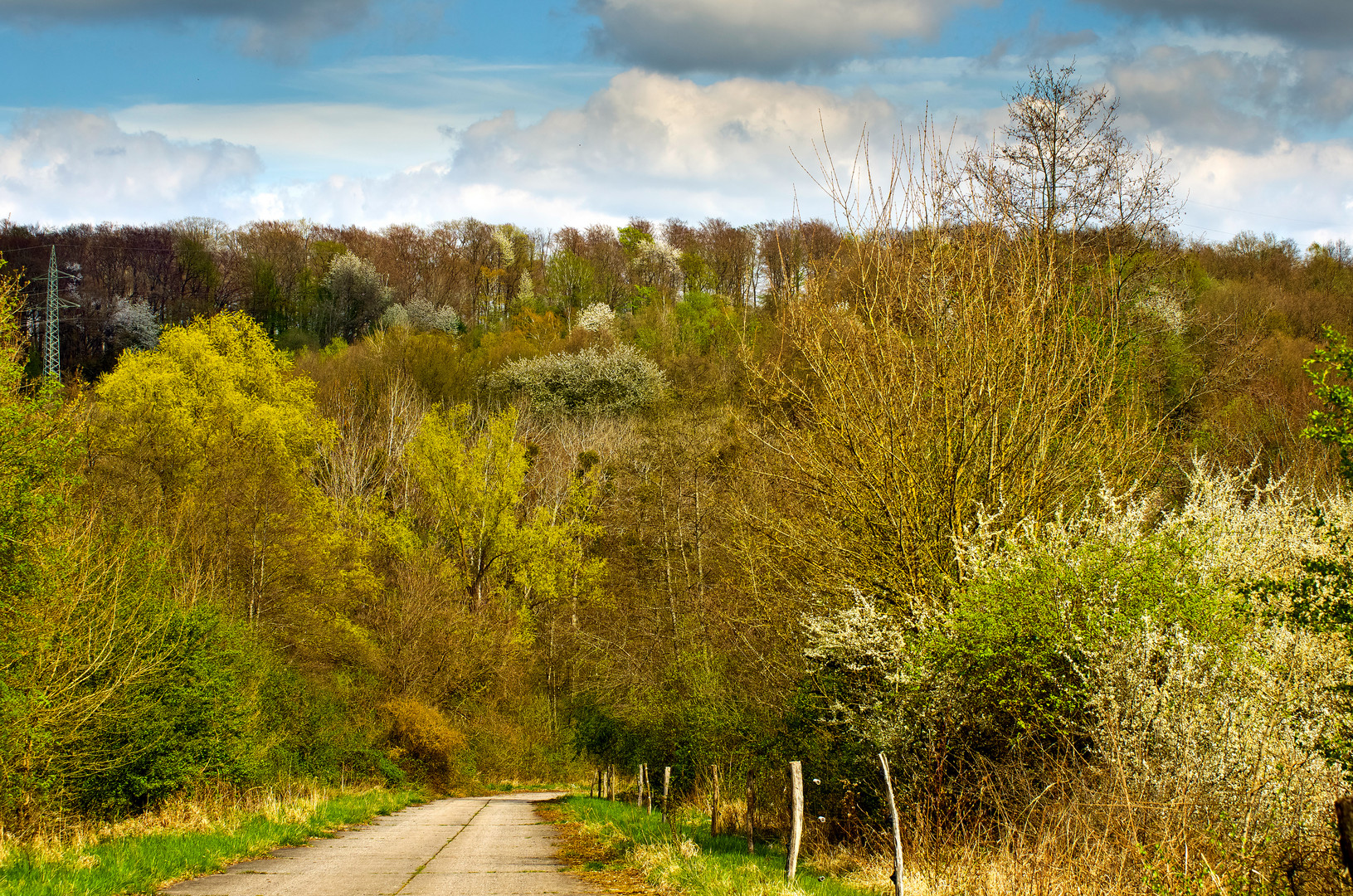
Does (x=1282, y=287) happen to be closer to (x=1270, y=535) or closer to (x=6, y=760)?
(x=1270, y=535)

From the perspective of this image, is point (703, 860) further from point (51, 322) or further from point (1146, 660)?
point (51, 322)

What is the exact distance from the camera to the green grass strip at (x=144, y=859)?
8562 millimetres

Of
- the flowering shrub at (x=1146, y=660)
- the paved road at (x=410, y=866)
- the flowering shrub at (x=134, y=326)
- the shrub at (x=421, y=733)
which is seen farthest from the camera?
the flowering shrub at (x=134, y=326)

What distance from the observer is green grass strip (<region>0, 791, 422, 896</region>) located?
8562 millimetres

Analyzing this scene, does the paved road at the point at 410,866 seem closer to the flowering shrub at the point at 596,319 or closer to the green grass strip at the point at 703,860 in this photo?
the green grass strip at the point at 703,860

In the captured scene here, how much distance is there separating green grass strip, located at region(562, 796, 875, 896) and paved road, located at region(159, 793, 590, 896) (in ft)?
2.90

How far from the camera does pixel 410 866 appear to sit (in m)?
11.5

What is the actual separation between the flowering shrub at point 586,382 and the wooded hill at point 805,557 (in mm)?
3021

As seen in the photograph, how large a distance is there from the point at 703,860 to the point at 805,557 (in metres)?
4.46

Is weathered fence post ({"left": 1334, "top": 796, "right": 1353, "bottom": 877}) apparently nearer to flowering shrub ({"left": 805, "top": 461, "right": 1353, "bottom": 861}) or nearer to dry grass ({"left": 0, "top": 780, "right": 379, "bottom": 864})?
flowering shrub ({"left": 805, "top": 461, "right": 1353, "bottom": 861})

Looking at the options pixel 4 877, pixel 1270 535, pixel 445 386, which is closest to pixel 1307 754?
pixel 1270 535

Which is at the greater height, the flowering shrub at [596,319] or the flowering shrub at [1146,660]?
the flowering shrub at [596,319]

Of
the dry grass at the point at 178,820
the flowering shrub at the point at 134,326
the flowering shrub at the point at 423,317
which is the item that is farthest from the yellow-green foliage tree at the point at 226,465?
the flowering shrub at the point at 423,317

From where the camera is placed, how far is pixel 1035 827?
8.91 m
